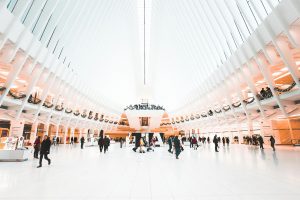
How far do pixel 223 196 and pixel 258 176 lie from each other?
234 centimetres

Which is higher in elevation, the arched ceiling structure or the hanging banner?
the arched ceiling structure

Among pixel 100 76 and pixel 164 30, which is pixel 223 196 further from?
pixel 164 30

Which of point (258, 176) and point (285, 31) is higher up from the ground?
point (285, 31)

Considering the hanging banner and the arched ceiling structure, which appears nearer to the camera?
the arched ceiling structure

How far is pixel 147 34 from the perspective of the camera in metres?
32.9

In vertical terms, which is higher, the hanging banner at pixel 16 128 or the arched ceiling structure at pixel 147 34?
the arched ceiling structure at pixel 147 34

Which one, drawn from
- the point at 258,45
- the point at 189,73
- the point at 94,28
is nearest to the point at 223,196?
the point at 258,45

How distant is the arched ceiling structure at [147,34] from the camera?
13.7 metres

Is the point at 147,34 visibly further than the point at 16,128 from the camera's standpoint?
Yes

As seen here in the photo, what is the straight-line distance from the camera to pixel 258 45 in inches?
493

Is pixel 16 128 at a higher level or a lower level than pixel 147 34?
lower

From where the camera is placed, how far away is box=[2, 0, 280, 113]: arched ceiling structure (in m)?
13.7

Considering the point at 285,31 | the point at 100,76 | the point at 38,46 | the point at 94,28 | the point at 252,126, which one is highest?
the point at 94,28

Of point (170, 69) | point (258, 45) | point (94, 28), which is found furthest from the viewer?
point (170, 69)
